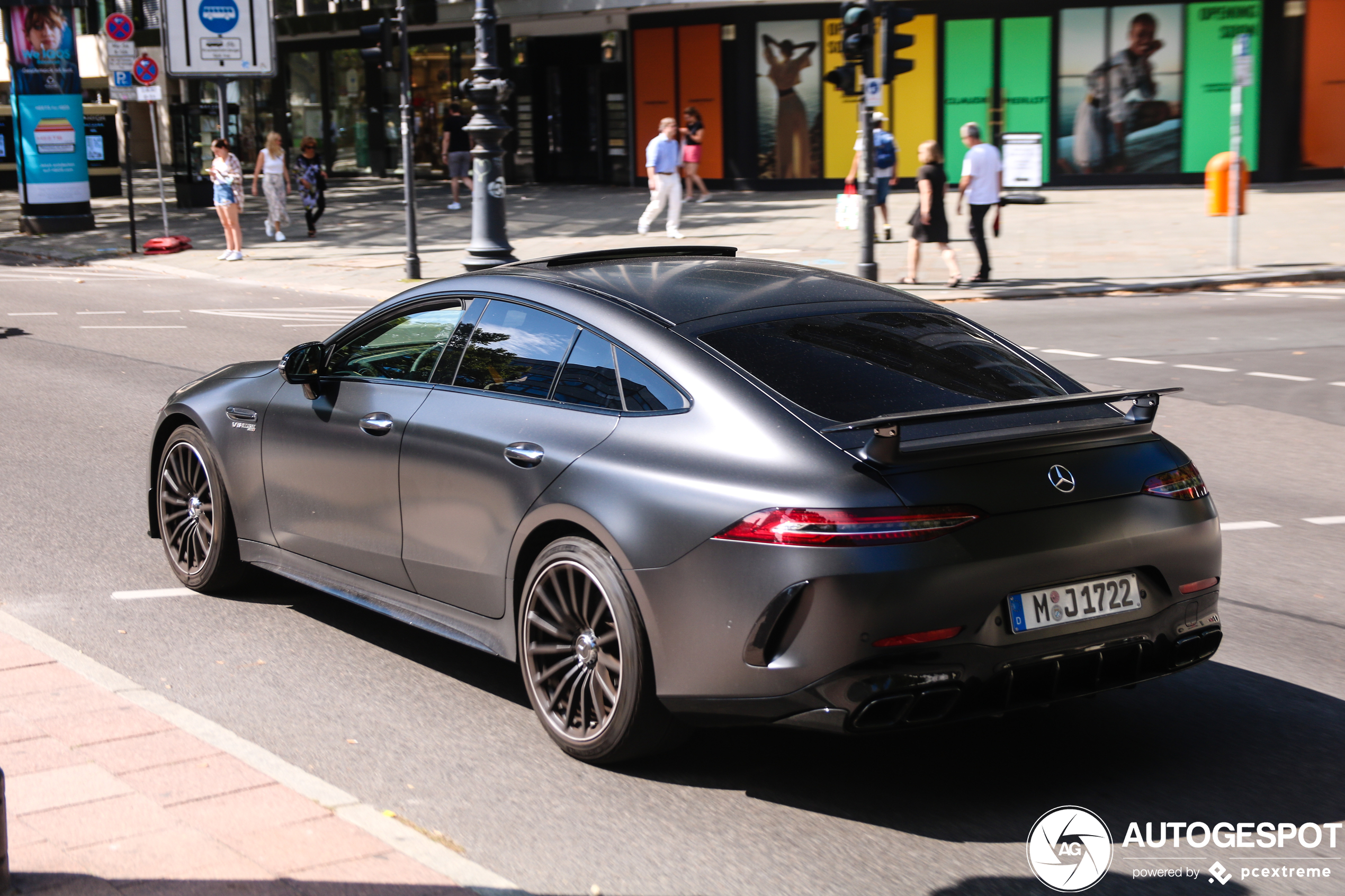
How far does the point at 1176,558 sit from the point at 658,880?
1.82 m

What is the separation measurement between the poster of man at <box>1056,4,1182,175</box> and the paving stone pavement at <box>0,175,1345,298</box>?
0.77 metres

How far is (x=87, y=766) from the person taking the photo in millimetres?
4172

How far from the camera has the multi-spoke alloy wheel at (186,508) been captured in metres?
6.37

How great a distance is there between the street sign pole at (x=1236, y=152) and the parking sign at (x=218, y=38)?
20.7 meters

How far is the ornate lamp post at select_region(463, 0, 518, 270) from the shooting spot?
1878 cm

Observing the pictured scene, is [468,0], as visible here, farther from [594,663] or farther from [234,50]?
[594,663]

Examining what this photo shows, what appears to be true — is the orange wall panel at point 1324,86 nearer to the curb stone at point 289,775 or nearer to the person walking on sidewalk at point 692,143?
the person walking on sidewalk at point 692,143

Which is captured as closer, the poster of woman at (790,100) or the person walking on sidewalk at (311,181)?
the person walking on sidewalk at (311,181)

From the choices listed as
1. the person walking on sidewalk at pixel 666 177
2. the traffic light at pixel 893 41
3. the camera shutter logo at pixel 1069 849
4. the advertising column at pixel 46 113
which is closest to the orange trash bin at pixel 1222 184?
the traffic light at pixel 893 41

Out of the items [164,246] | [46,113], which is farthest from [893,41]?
[46,113]

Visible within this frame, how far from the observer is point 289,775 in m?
4.15

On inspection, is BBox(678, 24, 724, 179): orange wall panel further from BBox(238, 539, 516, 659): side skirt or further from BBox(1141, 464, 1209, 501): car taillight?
BBox(1141, 464, 1209, 501): car taillight

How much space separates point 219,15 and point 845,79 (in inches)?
721

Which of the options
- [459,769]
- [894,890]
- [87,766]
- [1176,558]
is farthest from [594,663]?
[1176,558]
